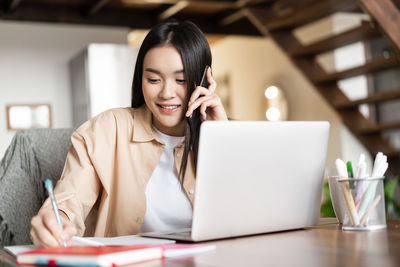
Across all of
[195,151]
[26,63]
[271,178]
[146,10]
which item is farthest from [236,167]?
[146,10]

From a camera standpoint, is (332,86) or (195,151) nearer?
(195,151)

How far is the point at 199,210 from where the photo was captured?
3.92 ft

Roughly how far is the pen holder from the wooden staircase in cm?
220

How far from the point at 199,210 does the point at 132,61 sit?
396 cm

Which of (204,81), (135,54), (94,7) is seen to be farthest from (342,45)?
(204,81)

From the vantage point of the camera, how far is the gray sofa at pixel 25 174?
1.94m

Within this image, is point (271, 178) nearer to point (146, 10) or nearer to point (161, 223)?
point (161, 223)

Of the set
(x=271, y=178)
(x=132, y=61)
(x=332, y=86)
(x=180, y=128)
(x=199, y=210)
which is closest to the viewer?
(x=199, y=210)

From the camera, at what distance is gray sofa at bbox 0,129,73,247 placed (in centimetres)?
194

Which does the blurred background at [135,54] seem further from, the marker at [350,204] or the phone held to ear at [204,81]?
the marker at [350,204]

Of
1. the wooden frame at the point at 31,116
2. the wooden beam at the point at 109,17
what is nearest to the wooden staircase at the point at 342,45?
the wooden beam at the point at 109,17

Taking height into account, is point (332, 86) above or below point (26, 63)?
below

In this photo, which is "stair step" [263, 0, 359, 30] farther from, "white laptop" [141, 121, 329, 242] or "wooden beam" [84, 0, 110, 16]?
"white laptop" [141, 121, 329, 242]

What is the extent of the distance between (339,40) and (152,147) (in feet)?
8.52
